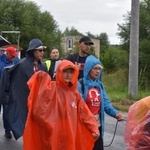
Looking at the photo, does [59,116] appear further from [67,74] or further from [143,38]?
[143,38]

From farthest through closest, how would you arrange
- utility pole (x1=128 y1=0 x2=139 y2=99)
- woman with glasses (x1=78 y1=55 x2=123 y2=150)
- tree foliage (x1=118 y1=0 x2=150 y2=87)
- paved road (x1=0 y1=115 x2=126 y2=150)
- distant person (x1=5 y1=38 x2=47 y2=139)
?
tree foliage (x1=118 y1=0 x2=150 y2=87) → utility pole (x1=128 y1=0 x2=139 y2=99) → paved road (x1=0 y1=115 x2=126 y2=150) → distant person (x1=5 y1=38 x2=47 y2=139) → woman with glasses (x1=78 y1=55 x2=123 y2=150)

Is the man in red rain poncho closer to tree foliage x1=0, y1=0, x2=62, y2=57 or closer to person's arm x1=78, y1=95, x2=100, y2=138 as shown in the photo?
person's arm x1=78, y1=95, x2=100, y2=138

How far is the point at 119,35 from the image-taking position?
84.1 ft

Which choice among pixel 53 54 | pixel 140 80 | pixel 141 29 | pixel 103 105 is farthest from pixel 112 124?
pixel 141 29

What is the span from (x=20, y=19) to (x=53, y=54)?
41.9 m

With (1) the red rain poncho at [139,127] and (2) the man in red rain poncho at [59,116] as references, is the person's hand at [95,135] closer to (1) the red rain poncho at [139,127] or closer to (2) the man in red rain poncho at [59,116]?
(2) the man in red rain poncho at [59,116]

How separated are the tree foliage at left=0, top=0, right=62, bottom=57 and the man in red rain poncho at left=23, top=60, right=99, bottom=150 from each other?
42252mm

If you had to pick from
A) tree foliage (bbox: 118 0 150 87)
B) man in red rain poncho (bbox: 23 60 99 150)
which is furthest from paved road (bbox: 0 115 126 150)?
tree foliage (bbox: 118 0 150 87)

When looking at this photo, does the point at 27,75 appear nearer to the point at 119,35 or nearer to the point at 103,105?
the point at 103,105

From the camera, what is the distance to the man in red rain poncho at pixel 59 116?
496 centimetres

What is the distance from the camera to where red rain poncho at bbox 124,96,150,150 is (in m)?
3.58

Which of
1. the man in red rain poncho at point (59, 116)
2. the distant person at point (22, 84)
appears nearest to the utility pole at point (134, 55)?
the distant person at point (22, 84)

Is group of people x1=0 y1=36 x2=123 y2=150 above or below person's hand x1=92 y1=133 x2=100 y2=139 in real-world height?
above

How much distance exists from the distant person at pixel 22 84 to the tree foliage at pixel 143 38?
13.4 m
